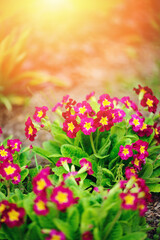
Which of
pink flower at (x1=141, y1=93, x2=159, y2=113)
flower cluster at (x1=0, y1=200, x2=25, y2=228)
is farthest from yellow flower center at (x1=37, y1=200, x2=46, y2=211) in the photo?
pink flower at (x1=141, y1=93, x2=159, y2=113)

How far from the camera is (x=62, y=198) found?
1361 millimetres

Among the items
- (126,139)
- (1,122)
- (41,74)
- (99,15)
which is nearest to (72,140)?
(126,139)

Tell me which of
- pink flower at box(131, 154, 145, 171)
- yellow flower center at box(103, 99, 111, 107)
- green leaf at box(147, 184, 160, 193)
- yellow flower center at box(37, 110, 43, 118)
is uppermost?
yellow flower center at box(37, 110, 43, 118)

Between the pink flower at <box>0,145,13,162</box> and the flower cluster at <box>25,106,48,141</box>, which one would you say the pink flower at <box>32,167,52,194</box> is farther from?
the flower cluster at <box>25,106,48,141</box>

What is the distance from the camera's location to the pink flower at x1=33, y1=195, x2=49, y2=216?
4.44 ft

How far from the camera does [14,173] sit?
5.75 ft

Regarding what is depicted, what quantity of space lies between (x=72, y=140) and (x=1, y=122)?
1.37 m

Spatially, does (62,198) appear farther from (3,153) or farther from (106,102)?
(106,102)

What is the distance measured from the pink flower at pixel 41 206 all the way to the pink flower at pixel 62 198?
2.1 inches

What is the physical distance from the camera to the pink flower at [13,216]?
142cm

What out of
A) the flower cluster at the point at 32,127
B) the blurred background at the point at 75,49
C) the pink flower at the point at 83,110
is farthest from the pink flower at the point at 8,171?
the blurred background at the point at 75,49

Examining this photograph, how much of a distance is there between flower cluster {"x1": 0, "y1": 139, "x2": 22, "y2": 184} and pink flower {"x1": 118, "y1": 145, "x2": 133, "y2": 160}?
2.25 feet

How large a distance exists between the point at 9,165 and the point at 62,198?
0.56m

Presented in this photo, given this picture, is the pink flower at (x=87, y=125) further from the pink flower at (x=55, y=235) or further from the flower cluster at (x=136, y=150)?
the pink flower at (x=55, y=235)
